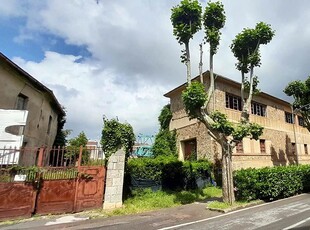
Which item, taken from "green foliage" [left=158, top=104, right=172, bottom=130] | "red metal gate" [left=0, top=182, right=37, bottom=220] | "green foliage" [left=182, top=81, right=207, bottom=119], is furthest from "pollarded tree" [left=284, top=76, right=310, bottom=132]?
"red metal gate" [left=0, top=182, right=37, bottom=220]

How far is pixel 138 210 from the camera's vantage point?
9.24 metres

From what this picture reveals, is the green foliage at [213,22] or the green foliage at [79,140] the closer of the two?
the green foliage at [213,22]

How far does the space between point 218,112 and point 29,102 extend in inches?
465

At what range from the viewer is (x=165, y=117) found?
20531 millimetres

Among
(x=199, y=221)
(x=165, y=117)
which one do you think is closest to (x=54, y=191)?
(x=199, y=221)

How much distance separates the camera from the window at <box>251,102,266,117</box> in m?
20.2

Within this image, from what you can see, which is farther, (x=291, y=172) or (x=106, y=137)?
(x=291, y=172)

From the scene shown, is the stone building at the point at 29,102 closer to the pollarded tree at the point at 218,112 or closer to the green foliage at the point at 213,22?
the pollarded tree at the point at 218,112

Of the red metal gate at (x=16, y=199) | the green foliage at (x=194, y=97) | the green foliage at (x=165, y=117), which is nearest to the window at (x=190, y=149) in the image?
the green foliage at (x=165, y=117)

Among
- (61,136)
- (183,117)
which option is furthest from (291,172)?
(61,136)

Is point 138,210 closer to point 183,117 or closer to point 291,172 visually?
point 291,172

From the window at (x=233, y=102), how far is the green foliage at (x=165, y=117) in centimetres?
519

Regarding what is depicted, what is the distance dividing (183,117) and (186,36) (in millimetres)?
8956

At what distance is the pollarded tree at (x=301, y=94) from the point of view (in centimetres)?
2036
